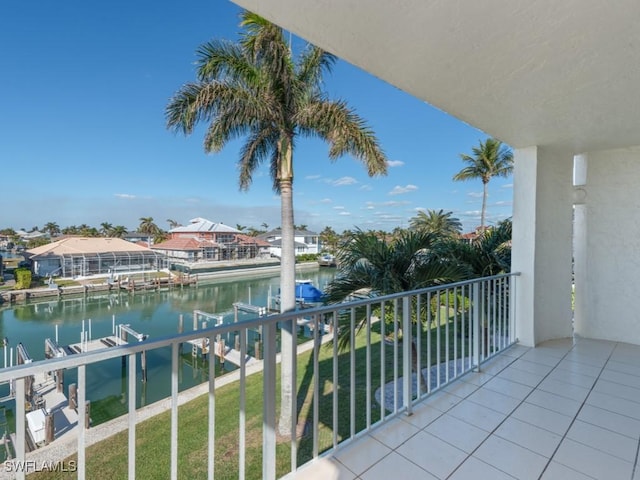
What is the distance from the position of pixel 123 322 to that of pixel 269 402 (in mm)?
17813

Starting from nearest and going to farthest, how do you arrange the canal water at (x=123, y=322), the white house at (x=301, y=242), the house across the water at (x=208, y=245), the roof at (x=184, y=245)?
1. the canal water at (x=123, y=322)
2. the roof at (x=184, y=245)
3. the house across the water at (x=208, y=245)
4. the white house at (x=301, y=242)

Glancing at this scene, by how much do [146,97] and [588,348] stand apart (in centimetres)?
1899

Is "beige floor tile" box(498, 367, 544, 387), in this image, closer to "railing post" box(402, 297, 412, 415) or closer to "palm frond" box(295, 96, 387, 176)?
"railing post" box(402, 297, 412, 415)

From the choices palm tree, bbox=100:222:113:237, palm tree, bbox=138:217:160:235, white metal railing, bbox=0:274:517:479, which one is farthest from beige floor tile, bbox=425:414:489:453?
palm tree, bbox=100:222:113:237

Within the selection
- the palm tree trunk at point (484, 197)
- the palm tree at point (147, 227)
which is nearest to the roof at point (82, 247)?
the palm tree at point (147, 227)

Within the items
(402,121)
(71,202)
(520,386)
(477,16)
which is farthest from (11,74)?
(71,202)

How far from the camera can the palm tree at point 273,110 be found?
566 cm

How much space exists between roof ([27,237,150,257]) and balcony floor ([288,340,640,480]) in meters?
29.3

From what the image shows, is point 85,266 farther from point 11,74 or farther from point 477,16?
point 477,16

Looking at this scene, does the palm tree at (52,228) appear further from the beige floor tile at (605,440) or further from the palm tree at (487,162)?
the beige floor tile at (605,440)

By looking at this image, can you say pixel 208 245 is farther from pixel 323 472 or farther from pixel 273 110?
pixel 323 472

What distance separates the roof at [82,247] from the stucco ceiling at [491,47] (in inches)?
1160

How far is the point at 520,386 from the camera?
253 centimetres

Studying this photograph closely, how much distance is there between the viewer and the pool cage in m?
24.1
